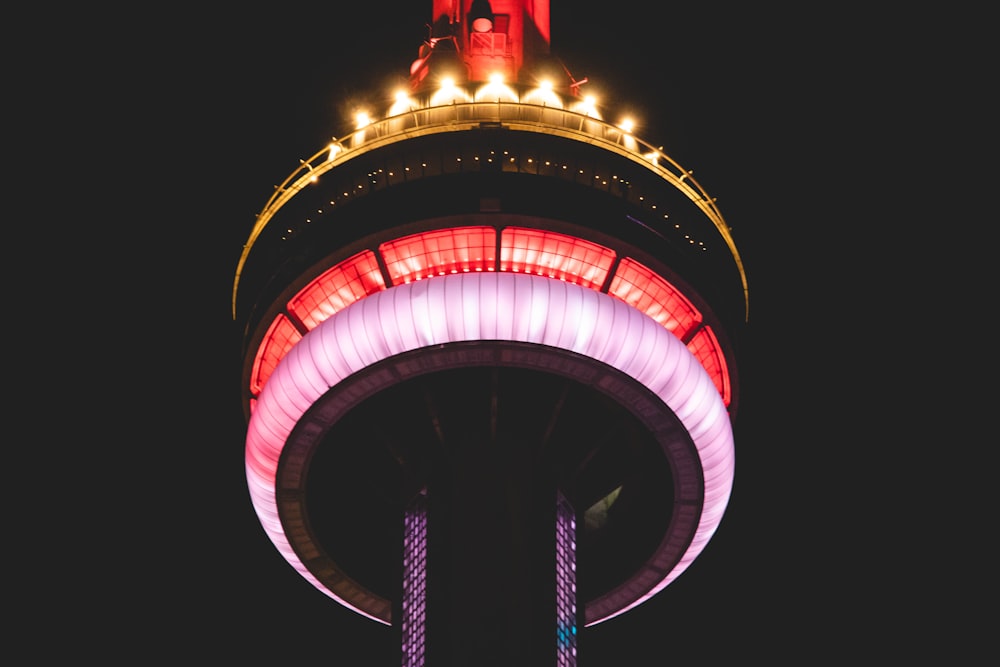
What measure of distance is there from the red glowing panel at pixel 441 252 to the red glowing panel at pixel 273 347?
118 inches

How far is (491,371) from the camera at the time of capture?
34.5m

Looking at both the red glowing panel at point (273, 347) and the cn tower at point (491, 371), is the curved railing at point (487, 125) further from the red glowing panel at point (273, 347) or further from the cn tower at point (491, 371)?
the red glowing panel at point (273, 347)

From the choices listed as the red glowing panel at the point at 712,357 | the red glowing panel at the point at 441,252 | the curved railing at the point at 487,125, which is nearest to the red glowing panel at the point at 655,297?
the red glowing panel at the point at 712,357

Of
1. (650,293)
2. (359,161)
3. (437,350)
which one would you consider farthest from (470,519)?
(359,161)

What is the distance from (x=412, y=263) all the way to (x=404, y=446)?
429cm

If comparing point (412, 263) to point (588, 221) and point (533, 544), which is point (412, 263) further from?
point (533, 544)

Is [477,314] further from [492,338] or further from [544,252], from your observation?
[544,252]

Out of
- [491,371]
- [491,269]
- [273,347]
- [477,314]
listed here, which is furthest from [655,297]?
[273,347]

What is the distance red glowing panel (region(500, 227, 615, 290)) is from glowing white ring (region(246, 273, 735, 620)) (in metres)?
1.43

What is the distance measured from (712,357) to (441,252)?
22.4ft

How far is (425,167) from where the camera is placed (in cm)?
3594

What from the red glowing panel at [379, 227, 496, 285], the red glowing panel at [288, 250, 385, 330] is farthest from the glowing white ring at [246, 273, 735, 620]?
the red glowing panel at [288, 250, 385, 330]

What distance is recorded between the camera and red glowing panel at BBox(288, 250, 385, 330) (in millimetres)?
34906

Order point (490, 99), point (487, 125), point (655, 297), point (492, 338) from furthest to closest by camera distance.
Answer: point (490, 99), point (487, 125), point (655, 297), point (492, 338)
